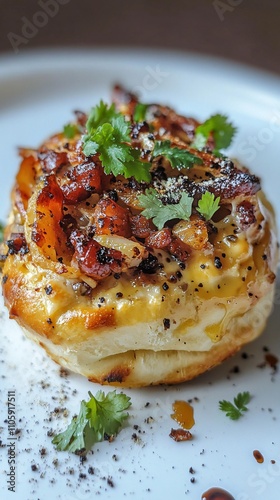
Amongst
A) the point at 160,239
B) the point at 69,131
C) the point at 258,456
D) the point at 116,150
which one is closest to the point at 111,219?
the point at 160,239

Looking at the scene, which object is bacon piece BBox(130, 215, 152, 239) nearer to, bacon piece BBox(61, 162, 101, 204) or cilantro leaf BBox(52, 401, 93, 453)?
bacon piece BBox(61, 162, 101, 204)

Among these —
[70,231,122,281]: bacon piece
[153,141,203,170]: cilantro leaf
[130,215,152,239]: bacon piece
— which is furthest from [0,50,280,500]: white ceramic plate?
[153,141,203,170]: cilantro leaf

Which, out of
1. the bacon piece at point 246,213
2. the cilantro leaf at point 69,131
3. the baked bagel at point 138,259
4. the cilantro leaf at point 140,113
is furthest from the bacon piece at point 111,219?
the cilantro leaf at point 140,113

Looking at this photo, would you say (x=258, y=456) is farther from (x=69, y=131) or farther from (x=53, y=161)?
(x=69, y=131)

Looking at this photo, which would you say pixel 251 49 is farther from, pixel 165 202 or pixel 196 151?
pixel 165 202

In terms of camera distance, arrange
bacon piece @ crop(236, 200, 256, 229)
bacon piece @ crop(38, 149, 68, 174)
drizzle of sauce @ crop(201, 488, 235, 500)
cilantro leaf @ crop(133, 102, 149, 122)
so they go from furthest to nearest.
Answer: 1. cilantro leaf @ crop(133, 102, 149, 122)
2. bacon piece @ crop(38, 149, 68, 174)
3. bacon piece @ crop(236, 200, 256, 229)
4. drizzle of sauce @ crop(201, 488, 235, 500)

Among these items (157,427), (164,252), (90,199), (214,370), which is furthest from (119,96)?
(157,427)

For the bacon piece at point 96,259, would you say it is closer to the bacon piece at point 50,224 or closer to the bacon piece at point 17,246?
the bacon piece at point 50,224
